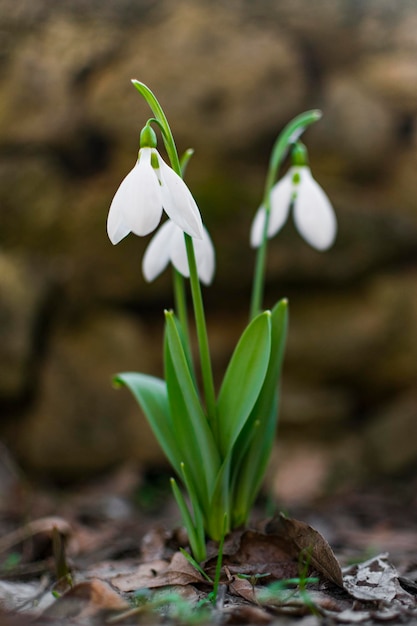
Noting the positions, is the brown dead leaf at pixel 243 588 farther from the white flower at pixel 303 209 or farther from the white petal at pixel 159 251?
the white flower at pixel 303 209

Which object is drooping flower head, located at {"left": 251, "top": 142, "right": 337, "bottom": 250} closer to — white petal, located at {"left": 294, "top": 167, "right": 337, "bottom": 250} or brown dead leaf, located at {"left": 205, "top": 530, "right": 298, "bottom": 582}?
white petal, located at {"left": 294, "top": 167, "right": 337, "bottom": 250}

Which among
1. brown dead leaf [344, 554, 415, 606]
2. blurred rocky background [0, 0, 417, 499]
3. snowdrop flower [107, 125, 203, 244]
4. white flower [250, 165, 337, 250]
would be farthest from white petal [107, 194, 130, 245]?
blurred rocky background [0, 0, 417, 499]

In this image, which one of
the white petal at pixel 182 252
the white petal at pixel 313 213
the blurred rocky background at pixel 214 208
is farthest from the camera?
the blurred rocky background at pixel 214 208

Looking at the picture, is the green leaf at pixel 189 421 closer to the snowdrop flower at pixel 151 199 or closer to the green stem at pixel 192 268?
the green stem at pixel 192 268

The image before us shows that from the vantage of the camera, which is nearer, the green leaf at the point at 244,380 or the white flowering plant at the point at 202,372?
the white flowering plant at the point at 202,372

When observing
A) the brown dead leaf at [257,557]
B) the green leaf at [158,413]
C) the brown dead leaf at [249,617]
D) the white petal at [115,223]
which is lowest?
the brown dead leaf at [257,557]

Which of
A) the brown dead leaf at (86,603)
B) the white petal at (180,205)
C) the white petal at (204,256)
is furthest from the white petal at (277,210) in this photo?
the brown dead leaf at (86,603)

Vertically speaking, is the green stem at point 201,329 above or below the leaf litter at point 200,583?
above

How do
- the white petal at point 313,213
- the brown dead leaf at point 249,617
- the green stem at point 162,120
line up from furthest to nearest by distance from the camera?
the white petal at point 313,213 < the green stem at point 162,120 < the brown dead leaf at point 249,617
